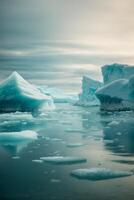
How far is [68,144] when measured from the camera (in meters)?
15.1

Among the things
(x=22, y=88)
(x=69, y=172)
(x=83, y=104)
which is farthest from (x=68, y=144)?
(x=83, y=104)

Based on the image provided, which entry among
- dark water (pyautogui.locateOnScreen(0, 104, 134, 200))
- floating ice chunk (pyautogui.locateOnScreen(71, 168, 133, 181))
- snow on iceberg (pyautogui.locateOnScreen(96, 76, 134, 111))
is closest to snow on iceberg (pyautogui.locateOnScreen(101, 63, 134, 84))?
snow on iceberg (pyautogui.locateOnScreen(96, 76, 134, 111))

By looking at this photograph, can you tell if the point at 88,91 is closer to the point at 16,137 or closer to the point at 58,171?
the point at 16,137

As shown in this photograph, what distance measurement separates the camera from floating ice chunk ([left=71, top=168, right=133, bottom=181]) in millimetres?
8922

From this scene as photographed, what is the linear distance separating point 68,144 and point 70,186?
684 cm

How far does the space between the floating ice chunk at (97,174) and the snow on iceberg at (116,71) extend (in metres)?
43.0

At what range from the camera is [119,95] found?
152 feet

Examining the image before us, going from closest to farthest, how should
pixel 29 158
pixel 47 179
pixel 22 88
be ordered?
pixel 47 179
pixel 29 158
pixel 22 88

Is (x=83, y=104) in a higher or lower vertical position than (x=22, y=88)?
lower

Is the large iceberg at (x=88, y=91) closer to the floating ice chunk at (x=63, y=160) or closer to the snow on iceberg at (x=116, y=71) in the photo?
the snow on iceberg at (x=116, y=71)

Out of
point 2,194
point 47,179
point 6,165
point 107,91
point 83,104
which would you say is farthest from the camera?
point 83,104

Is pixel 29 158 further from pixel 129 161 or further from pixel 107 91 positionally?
pixel 107 91

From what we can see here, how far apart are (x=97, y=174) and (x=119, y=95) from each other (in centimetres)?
3765

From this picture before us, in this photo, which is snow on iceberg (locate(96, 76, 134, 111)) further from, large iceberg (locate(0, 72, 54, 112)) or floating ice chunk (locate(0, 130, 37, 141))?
floating ice chunk (locate(0, 130, 37, 141))
